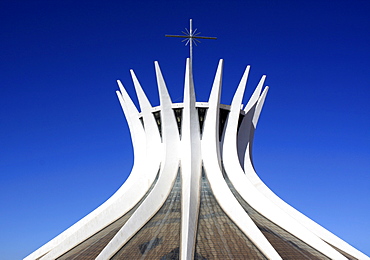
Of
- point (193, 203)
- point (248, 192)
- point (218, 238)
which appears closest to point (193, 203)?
point (193, 203)

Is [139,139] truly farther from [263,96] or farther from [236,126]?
[263,96]

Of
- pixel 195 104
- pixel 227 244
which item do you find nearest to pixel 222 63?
pixel 195 104

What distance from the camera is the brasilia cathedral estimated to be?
2078 centimetres

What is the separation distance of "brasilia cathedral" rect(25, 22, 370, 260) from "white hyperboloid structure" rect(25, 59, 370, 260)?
51mm

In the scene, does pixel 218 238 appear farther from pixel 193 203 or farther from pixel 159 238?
pixel 193 203

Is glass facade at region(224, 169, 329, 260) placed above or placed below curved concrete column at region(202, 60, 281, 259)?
below

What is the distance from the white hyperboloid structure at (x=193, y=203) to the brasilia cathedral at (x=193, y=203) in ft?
0.17

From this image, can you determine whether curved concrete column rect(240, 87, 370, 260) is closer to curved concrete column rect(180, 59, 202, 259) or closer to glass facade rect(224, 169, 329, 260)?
glass facade rect(224, 169, 329, 260)

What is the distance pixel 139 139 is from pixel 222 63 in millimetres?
7580

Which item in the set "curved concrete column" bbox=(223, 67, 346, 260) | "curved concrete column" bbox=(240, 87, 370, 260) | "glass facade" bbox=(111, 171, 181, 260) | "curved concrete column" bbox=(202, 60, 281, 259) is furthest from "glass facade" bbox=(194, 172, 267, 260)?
"curved concrete column" bbox=(240, 87, 370, 260)

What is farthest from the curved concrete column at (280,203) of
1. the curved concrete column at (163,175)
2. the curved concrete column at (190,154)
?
the curved concrete column at (163,175)

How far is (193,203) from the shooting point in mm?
23641

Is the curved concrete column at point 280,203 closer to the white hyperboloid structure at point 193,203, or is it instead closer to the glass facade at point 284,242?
the white hyperboloid structure at point 193,203

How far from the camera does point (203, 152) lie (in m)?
27.2
